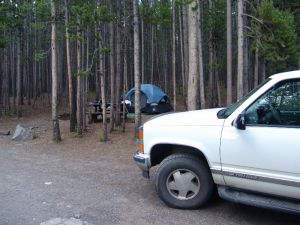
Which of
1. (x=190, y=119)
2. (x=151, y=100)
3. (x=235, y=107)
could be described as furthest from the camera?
(x=151, y=100)

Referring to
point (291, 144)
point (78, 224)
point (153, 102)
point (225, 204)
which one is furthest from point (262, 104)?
point (153, 102)

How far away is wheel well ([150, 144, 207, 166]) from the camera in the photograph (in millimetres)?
5742

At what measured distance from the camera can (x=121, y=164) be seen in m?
9.12

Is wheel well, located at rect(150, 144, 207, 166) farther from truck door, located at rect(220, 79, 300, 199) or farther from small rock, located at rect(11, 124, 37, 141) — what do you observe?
small rock, located at rect(11, 124, 37, 141)

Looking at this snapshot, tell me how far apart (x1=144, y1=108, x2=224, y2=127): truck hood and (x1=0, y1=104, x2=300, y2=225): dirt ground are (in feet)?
3.97

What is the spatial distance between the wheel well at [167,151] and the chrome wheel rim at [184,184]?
0.28 metres

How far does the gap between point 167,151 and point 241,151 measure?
1381 mm

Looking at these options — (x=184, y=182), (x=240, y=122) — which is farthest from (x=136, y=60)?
(x=240, y=122)

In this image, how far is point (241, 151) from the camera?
510 cm

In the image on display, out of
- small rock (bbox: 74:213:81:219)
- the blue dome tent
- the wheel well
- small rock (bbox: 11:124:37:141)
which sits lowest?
small rock (bbox: 74:213:81:219)

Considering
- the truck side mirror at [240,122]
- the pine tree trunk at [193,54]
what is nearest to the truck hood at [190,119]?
the truck side mirror at [240,122]

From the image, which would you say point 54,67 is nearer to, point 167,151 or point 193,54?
point 193,54

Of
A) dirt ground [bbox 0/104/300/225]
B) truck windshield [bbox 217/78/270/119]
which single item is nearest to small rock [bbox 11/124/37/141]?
dirt ground [bbox 0/104/300/225]

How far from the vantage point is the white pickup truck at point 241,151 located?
4.84 m
